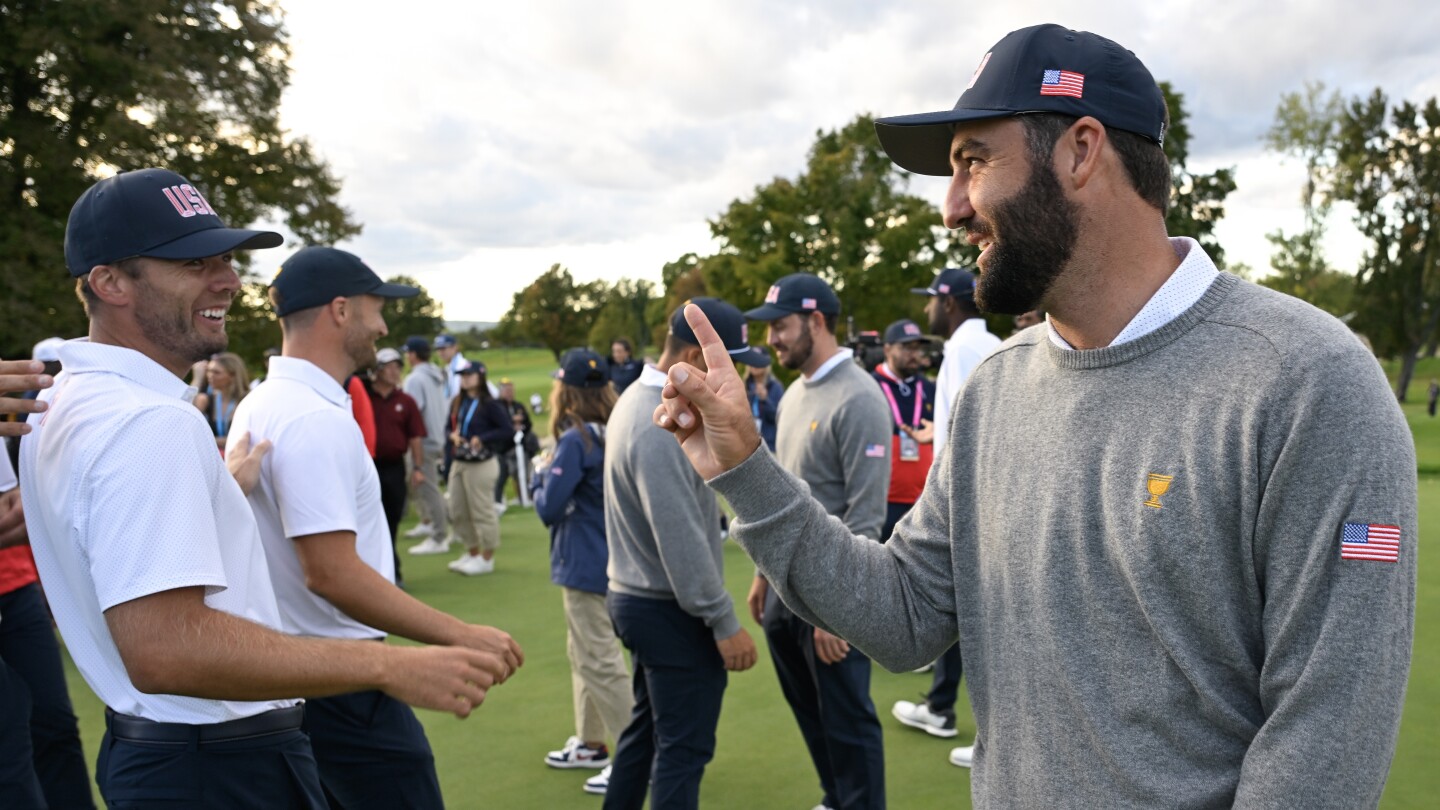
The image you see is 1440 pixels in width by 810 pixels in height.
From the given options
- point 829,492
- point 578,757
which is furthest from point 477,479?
point 829,492

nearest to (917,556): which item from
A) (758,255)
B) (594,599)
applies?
(594,599)

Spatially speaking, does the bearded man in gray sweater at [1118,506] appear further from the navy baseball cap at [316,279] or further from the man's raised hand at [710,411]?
the navy baseball cap at [316,279]

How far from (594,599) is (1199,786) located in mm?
4431

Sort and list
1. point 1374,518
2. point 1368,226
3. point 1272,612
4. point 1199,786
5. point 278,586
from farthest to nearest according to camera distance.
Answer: point 1368,226 → point 278,586 → point 1199,786 → point 1272,612 → point 1374,518

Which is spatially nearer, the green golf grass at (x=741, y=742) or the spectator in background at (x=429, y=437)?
the green golf grass at (x=741, y=742)

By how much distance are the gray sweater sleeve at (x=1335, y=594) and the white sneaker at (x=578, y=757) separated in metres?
4.68

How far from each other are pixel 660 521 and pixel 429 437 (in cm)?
920

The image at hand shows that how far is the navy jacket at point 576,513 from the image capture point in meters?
5.78

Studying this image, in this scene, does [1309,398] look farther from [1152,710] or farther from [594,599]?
[594,599]

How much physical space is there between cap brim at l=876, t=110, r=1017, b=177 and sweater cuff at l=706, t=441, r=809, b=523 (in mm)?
695

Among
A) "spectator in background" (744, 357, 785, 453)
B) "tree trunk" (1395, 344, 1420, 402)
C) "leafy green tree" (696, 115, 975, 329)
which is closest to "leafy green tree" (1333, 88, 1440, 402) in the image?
"tree trunk" (1395, 344, 1420, 402)

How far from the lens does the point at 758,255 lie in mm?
45500

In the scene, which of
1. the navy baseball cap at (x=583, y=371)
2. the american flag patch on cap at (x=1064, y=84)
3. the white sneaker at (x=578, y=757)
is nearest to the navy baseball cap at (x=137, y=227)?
the american flag patch on cap at (x=1064, y=84)

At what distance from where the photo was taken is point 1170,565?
1.70 metres
